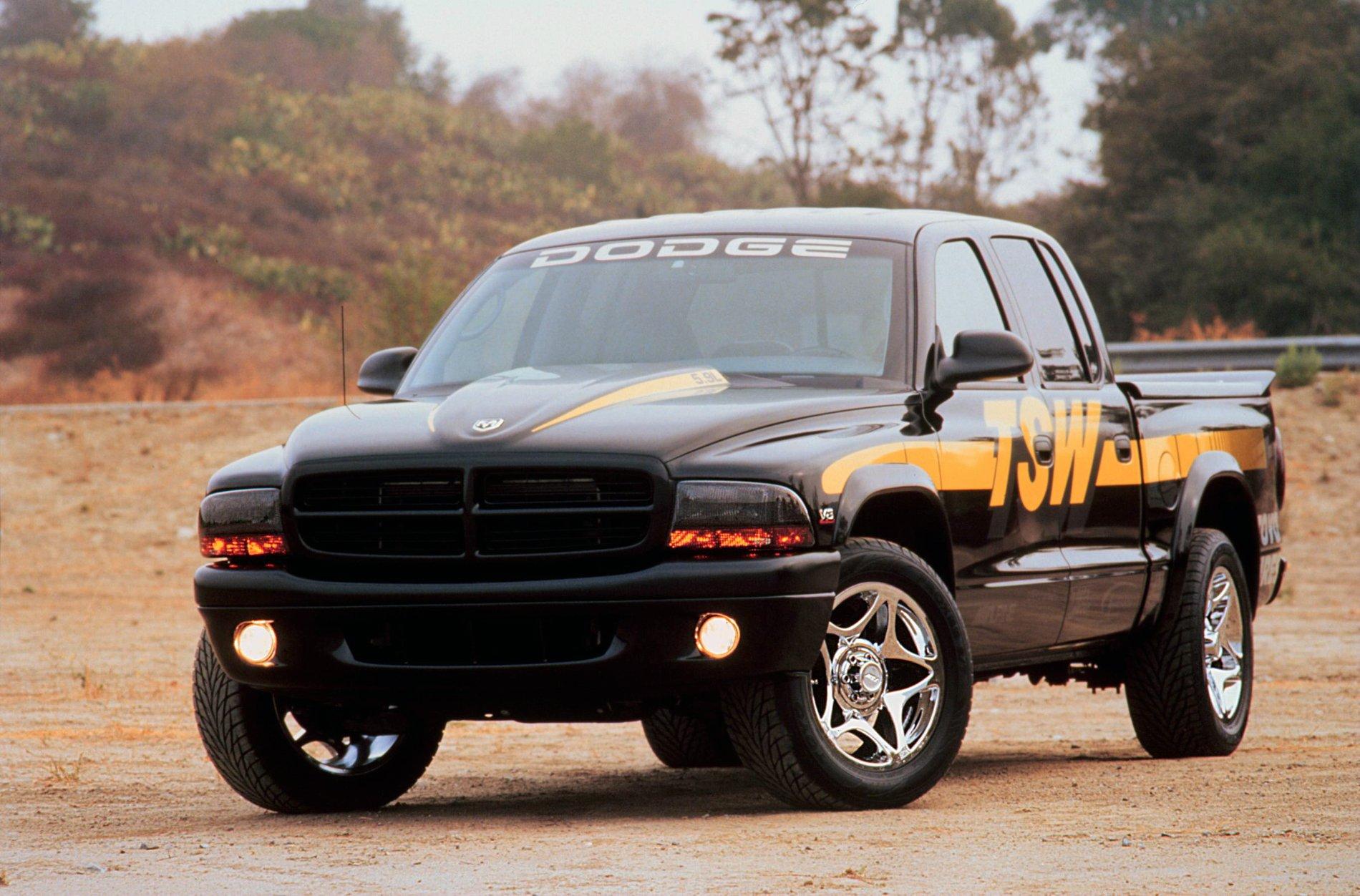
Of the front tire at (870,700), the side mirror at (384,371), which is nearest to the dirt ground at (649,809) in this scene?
the front tire at (870,700)

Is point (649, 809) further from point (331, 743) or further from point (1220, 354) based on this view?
point (1220, 354)

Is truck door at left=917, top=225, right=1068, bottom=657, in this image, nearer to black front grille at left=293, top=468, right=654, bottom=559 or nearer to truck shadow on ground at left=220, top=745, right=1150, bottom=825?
truck shadow on ground at left=220, top=745, right=1150, bottom=825

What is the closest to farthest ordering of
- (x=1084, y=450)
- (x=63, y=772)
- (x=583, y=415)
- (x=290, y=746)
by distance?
(x=583, y=415) → (x=290, y=746) → (x=63, y=772) → (x=1084, y=450)

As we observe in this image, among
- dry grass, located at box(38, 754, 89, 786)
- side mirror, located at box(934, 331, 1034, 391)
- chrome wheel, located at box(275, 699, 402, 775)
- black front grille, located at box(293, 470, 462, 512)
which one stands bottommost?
dry grass, located at box(38, 754, 89, 786)

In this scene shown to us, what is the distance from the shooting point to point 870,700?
5.62 m

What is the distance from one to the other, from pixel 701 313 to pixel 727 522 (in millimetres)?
1407

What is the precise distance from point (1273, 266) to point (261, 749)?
27.6 metres

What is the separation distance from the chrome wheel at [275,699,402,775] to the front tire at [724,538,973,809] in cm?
142

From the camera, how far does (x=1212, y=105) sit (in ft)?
112

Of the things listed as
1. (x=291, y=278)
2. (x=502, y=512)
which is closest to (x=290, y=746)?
(x=502, y=512)

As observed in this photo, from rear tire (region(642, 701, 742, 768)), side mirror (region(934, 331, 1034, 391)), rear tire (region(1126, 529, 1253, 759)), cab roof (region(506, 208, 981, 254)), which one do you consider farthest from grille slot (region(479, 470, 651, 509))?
rear tire (region(1126, 529, 1253, 759))

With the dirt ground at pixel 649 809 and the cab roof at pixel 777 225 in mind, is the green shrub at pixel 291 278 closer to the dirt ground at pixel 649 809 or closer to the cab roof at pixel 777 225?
the dirt ground at pixel 649 809

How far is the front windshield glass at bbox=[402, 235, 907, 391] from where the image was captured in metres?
6.32

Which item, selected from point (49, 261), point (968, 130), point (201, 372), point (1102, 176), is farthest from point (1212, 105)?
point (49, 261)
